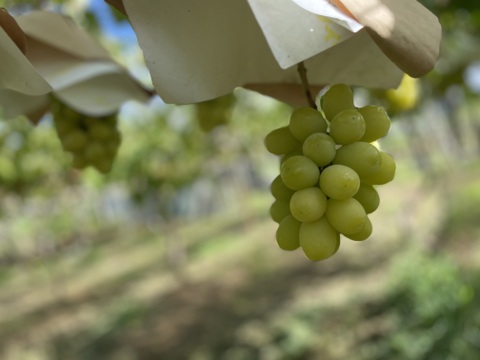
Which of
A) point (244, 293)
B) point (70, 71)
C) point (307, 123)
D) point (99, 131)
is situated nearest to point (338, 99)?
point (307, 123)

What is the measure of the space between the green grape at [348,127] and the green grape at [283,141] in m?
0.05

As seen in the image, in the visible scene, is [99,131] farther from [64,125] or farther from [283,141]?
[283,141]

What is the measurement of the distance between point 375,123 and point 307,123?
6 cm

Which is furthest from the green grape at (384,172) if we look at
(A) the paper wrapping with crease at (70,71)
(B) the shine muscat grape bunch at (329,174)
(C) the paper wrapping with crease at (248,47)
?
(A) the paper wrapping with crease at (70,71)

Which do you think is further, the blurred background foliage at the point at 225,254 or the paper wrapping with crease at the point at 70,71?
the blurred background foliage at the point at 225,254

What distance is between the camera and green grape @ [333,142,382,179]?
458mm

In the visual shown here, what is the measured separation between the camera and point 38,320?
7.18 meters

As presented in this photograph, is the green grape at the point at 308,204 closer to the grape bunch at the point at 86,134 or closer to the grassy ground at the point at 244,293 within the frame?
the grape bunch at the point at 86,134

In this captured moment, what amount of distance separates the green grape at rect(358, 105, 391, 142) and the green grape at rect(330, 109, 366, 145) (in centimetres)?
3

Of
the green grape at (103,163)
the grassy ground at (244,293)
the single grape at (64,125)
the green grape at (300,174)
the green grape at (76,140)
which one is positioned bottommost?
the grassy ground at (244,293)

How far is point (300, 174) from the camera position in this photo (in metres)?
0.45

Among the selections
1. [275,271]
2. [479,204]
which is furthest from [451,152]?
[275,271]

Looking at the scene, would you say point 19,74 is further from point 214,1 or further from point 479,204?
point 479,204

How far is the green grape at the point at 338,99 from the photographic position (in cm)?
49
